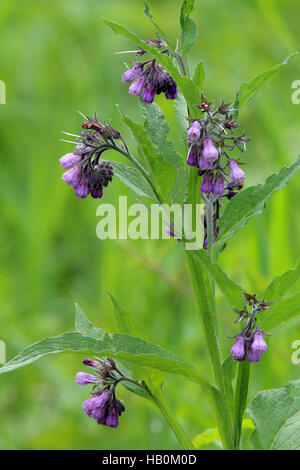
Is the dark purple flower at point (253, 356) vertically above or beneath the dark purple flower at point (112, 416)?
above

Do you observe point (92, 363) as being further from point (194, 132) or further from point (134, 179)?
point (194, 132)

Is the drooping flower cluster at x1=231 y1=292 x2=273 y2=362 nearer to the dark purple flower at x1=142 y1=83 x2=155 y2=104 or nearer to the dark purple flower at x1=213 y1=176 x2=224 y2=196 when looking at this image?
the dark purple flower at x1=213 y1=176 x2=224 y2=196

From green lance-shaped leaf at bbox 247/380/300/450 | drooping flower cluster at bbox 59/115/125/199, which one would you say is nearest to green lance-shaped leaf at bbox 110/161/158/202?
drooping flower cluster at bbox 59/115/125/199

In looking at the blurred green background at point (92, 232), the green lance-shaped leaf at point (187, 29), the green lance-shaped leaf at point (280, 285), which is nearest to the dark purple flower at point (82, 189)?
the green lance-shaped leaf at point (187, 29)

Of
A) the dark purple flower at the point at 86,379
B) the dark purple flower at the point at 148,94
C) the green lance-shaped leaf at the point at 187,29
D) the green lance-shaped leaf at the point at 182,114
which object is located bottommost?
the dark purple flower at the point at 86,379

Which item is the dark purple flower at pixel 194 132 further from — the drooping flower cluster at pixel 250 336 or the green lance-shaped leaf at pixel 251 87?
the drooping flower cluster at pixel 250 336

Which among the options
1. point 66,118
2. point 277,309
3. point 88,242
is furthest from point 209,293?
point 66,118
